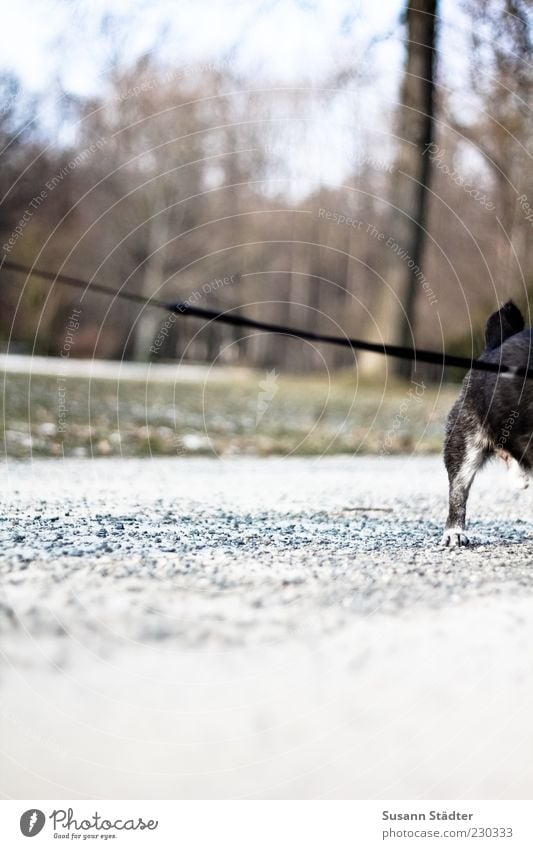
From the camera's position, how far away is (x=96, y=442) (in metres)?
8.12

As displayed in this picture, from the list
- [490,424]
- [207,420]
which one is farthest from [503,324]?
[207,420]

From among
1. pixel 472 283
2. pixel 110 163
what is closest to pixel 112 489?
pixel 472 283

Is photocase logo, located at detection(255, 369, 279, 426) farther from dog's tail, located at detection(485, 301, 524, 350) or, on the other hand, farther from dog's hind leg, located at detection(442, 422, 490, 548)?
dog's hind leg, located at detection(442, 422, 490, 548)

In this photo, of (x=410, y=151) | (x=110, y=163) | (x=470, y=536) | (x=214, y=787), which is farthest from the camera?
(x=110, y=163)

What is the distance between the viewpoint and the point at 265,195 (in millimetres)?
22328

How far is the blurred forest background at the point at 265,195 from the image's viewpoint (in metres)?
9.77

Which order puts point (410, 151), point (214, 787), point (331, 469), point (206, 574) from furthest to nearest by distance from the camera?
point (410, 151) < point (331, 469) < point (206, 574) < point (214, 787)

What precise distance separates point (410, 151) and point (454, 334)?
38.1ft

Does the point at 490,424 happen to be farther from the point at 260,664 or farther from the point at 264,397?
the point at 264,397
